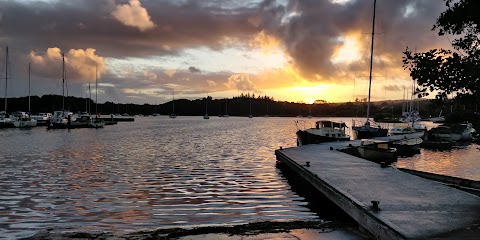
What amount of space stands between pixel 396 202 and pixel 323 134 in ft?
95.8

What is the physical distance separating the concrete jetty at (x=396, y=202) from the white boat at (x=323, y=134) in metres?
19.9

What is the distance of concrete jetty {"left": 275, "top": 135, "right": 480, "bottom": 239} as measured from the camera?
943 centimetres

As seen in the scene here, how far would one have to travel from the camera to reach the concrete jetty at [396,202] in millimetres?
9430

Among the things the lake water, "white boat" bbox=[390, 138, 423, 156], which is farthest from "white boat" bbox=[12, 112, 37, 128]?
"white boat" bbox=[390, 138, 423, 156]

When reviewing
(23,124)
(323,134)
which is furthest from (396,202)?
(23,124)

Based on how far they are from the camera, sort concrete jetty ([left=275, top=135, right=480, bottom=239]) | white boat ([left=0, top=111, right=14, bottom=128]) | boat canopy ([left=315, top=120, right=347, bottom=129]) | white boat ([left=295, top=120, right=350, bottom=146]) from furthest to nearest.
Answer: white boat ([left=0, top=111, right=14, bottom=128]) < boat canopy ([left=315, top=120, right=347, bottom=129]) < white boat ([left=295, top=120, right=350, bottom=146]) < concrete jetty ([left=275, top=135, right=480, bottom=239])

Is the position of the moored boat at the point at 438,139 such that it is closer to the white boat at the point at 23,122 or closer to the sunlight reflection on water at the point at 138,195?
the sunlight reflection on water at the point at 138,195

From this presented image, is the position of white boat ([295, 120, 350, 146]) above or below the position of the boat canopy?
below

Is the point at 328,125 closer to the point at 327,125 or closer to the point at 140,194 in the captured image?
the point at 327,125

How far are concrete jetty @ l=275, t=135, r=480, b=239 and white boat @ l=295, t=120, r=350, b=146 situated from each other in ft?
65.3

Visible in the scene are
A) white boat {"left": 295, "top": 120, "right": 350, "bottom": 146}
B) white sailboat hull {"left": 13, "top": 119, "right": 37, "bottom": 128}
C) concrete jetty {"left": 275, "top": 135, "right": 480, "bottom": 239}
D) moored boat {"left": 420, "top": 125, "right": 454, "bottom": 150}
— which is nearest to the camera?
concrete jetty {"left": 275, "top": 135, "right": 480, "bottom": 239}

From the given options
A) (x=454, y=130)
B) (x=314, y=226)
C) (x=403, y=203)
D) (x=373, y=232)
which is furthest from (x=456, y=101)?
(x=454, y=130)

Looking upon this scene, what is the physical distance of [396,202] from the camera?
39.6 ft

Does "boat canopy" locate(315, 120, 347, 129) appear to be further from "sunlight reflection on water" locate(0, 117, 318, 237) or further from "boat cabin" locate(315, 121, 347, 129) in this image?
"sunlight reflection on water" locate(0, 117, 318, 237)
